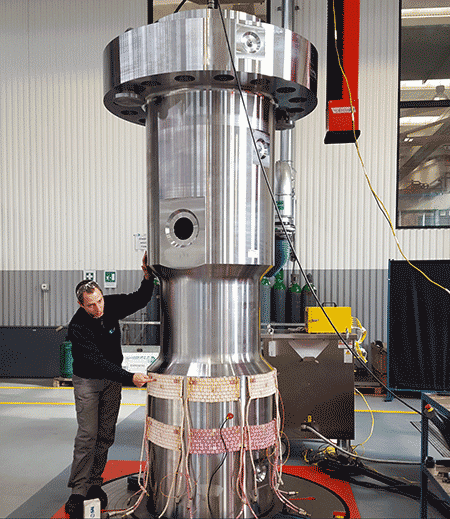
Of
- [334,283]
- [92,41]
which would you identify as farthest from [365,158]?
[92,41]

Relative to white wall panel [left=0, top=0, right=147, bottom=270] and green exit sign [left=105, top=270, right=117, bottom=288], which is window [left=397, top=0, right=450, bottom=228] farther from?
green exit sign [left=105, top=270, right=117, bottom=288]

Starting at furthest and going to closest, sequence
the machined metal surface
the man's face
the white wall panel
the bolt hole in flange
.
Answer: the white wall panel → the man's face → the bolt hole in flange → the machined metal surface

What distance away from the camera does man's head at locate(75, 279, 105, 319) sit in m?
3.12

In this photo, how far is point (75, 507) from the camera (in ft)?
9.96

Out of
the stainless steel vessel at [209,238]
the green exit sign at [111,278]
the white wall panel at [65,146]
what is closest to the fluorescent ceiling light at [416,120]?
the white wall panel at [65,146]

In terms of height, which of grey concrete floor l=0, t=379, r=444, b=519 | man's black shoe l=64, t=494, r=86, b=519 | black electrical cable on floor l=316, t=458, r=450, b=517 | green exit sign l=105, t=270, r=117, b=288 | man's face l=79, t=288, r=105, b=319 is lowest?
grey concrete floor l=0, t=379, r=444, b=519

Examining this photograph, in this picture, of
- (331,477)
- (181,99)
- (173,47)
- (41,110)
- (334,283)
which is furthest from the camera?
(41,110)

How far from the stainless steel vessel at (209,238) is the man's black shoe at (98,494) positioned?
363mm

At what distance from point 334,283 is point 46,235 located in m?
4.51

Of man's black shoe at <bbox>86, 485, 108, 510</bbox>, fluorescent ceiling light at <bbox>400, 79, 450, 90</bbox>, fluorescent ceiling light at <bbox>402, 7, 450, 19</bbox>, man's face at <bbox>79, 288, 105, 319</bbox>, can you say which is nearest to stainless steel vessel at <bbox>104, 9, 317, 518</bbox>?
man's black shoe at <bbox>86, 485, 108, 510</bbox>

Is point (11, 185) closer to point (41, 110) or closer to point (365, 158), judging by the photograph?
point (41, 110)

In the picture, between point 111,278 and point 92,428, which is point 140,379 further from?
point 111,278

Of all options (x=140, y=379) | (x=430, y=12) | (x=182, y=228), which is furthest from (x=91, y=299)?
(x=430, y=12)

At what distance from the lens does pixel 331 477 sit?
368 cm
